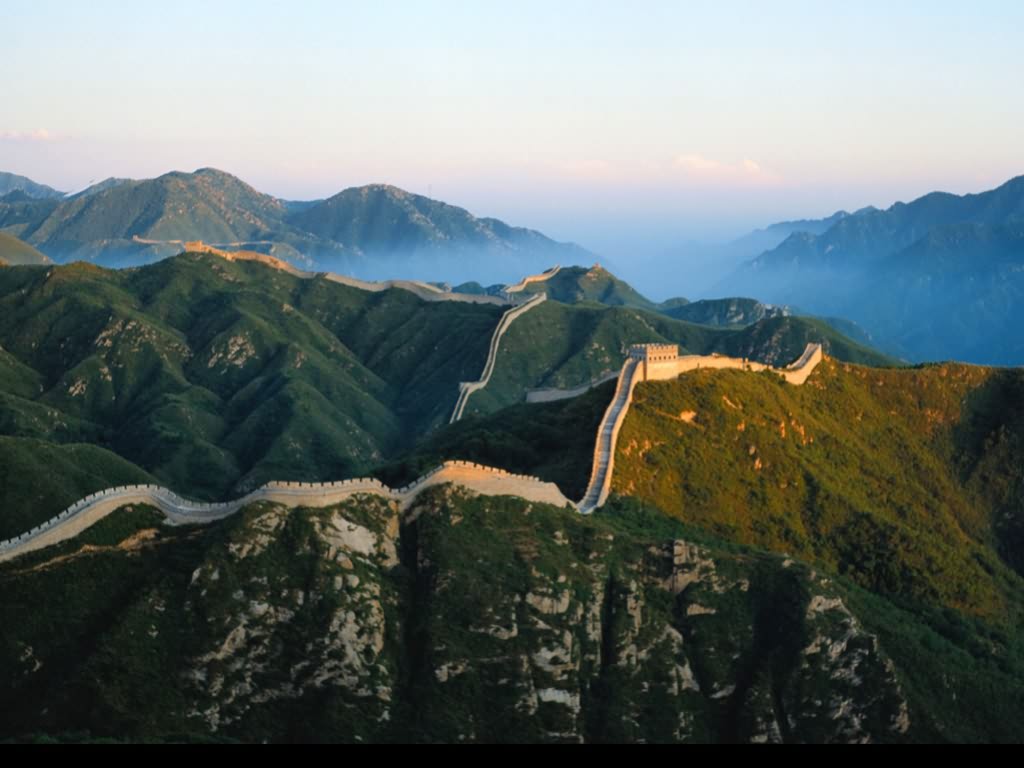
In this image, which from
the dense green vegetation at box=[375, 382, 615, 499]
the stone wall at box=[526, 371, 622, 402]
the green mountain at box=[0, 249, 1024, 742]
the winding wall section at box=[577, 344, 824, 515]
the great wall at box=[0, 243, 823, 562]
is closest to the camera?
the green mountain at box=[0, 249, 1024, 742]

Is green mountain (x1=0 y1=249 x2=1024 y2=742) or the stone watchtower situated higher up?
the stone watchtower

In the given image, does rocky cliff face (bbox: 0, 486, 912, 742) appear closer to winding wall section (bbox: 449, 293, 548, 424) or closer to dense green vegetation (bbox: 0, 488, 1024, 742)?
dense green vegetation (bbox: 0, 488, 1024, 742)

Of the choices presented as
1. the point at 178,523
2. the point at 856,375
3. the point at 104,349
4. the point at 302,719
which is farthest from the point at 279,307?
the point at 302,719

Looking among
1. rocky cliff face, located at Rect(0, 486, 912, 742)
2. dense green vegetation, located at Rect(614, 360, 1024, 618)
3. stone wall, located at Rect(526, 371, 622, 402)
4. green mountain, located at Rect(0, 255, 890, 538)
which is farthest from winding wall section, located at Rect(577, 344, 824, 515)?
green mountain, located at Rect(0, 255, 890, 538)

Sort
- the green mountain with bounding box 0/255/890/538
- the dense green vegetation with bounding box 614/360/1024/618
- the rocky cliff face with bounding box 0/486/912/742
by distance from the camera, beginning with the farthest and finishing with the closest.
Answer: the green mountain with bounding box 0/255/890/538 < the dense green vegetation with bounding box 614/360/1024/618 < the rocky cliff face with bounding box 0/486/912/742

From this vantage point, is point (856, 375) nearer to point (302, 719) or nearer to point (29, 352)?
point (302, 719)

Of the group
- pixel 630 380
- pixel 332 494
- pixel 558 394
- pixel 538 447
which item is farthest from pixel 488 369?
pixel 332 494

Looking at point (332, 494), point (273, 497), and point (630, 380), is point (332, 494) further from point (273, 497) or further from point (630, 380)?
point (630, 380)
